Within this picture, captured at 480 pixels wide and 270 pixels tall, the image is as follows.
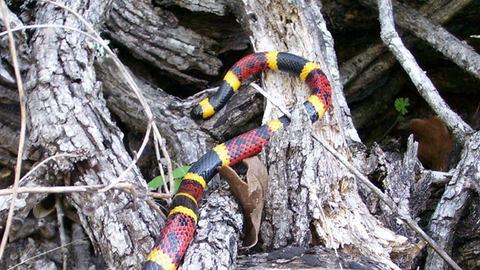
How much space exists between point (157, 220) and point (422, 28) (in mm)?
3156

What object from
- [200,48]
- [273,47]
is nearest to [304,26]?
[273,47]

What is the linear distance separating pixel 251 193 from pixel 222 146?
0.97 m

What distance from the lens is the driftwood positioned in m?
2.46

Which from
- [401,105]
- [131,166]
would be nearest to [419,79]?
[401,105]

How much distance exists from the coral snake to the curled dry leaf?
304mm

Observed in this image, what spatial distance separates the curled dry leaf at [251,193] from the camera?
256cm

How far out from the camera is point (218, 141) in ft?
13.0

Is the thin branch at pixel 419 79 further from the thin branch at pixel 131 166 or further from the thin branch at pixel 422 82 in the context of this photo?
the thin branch at pixel 131 166

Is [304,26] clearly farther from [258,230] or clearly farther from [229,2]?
[258,230]

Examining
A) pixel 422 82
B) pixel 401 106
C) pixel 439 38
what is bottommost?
pixel 401 106

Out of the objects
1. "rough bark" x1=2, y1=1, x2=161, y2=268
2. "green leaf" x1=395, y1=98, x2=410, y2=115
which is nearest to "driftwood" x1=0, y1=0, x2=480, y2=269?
"rough bark" x1=2, y1=1, x2=161, y2=268

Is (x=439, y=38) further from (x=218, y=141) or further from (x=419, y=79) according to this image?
(x=218, y=141)

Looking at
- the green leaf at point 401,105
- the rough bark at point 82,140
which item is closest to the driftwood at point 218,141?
the rough bark at point 82,140

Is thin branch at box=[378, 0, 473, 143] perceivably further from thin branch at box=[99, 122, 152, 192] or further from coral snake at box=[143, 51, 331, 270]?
thin branch at box=[99, 122, 152, 192]
